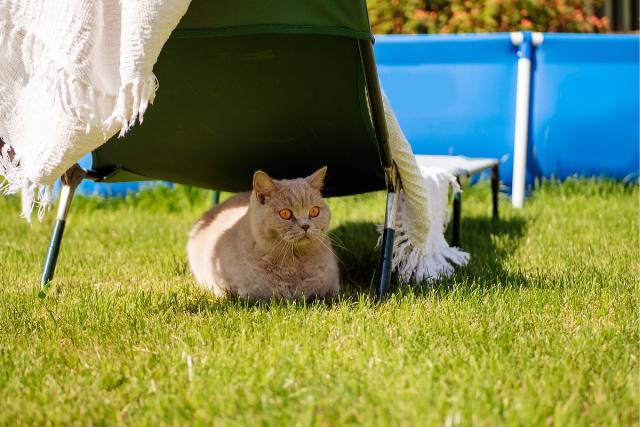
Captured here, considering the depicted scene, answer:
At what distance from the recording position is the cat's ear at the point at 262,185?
2.44m

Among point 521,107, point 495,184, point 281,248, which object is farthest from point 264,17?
point 521,107

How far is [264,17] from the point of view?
6.27 ft

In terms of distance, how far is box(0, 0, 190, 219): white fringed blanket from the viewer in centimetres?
182

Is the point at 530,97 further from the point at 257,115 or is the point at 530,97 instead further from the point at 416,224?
the point at 257,115

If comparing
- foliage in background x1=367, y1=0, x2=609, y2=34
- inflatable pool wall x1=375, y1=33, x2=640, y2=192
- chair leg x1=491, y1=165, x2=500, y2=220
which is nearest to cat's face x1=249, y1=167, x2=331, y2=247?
chair leg x1=491, y1=165, x2=500, y2=220

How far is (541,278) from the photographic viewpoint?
2.62 meters

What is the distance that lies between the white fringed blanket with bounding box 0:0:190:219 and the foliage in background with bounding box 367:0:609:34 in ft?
12.8

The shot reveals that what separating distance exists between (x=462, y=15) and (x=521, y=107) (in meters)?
1.16

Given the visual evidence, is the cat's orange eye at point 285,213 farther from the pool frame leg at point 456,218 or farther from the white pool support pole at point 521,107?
the white pool support pole at point 521,107

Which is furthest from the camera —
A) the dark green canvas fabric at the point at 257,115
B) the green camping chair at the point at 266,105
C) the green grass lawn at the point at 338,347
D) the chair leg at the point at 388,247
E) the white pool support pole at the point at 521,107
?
the white pool support pole at the point at 521,107

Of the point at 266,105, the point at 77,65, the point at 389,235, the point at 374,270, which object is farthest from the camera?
the point at 374,270

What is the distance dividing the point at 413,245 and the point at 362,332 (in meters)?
0.79

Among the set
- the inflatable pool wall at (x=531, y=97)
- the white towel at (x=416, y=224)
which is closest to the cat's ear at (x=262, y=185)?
the white towel at (x=416, y=224)

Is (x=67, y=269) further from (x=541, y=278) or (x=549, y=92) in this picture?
(x=549, y=92)
